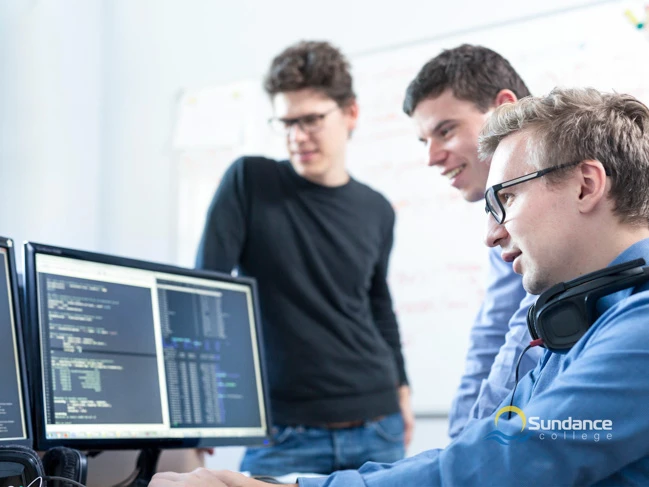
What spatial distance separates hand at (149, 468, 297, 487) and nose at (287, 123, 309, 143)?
130cm

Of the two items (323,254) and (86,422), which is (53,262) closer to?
(86,422)

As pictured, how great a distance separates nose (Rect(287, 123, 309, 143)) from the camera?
215cm

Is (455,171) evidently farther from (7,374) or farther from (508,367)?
(7,374)

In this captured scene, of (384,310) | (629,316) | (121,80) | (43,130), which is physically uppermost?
(121,80)

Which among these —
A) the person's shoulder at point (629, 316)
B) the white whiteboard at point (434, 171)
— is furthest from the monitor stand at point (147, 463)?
the white whiteboard at point (434, 171)

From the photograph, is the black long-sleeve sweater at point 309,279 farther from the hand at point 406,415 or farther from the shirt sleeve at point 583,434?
the shirt sleeve at point 583,434

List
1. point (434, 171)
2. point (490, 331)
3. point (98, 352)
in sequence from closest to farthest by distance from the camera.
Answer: point (98, 352), point (490, 331), point (434, 171)

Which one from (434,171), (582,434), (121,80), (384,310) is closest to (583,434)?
(582,434)

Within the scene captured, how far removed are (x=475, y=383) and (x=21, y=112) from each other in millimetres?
2420

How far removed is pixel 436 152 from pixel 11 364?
3.01 ft

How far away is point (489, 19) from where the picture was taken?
2793 millimetres

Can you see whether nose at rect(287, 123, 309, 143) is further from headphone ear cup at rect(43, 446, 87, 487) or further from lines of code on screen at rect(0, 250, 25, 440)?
headphone ear cup at rect(43, 446, 87, 487)

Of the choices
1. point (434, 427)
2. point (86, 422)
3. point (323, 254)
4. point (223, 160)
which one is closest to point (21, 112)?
point (223, 160)

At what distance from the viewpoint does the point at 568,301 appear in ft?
3.13
